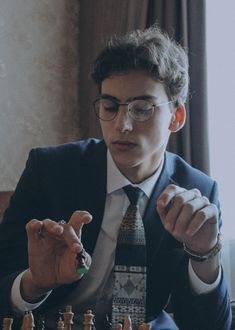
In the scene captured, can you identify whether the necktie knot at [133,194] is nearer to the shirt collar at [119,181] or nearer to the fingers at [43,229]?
the shirt collar at [119,181]

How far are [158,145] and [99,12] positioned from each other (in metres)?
1.55

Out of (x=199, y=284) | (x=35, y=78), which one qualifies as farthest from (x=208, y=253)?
(x=35, y=78)

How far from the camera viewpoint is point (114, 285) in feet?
5.37

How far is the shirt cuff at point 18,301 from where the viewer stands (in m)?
1.55

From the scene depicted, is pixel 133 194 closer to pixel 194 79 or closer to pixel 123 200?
pixel 123 200

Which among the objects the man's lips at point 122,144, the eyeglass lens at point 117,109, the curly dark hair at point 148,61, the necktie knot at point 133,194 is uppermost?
the curly dark hair at point 148,61

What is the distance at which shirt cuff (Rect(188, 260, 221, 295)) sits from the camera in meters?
1.67

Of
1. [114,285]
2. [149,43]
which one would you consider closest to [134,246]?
[114,285]

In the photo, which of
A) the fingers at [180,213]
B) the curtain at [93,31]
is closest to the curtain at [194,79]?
the curtain at [93,31]

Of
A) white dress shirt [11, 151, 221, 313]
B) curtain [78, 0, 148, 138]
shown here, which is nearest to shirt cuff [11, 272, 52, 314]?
white dress shirt [11, 151, 221, 313]

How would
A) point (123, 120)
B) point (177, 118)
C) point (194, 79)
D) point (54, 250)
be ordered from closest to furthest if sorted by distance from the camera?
point (54, 250) → point (123, 120) → point (177, 118) → point (194, 79)

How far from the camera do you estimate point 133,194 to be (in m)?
1.77

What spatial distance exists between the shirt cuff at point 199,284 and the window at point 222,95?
1005mm

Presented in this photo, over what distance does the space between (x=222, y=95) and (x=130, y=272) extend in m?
1.29
